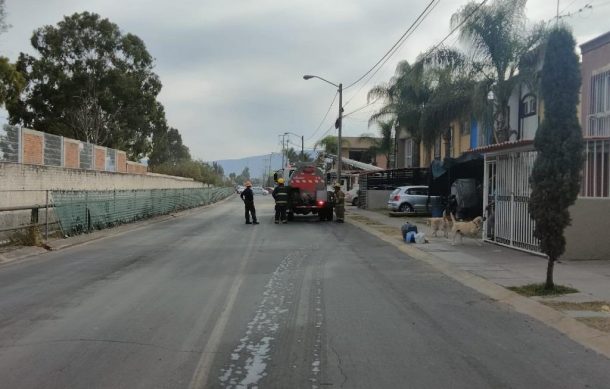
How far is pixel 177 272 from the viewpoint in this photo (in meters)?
11.3

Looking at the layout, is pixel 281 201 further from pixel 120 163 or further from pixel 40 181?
pixel 120 163

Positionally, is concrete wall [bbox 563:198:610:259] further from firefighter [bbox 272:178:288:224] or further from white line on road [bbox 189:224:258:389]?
firefighter [bbox 272:178:288:224]

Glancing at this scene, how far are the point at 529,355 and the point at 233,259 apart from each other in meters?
8.26

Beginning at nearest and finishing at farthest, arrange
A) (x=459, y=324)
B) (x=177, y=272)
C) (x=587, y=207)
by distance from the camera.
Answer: (x=459, y=324) < (x=177, y=272) < (x=587, y=207)

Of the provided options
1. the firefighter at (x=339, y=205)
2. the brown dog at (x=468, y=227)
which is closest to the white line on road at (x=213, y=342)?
the brown dog at (x=468, y=227)

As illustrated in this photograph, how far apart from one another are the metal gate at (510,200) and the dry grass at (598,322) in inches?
249

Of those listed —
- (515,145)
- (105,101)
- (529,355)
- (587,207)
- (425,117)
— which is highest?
(105,101)

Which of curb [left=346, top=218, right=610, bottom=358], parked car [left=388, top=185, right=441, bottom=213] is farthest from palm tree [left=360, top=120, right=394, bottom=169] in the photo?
curb [left=346, top=218, right=610, bottom=358]

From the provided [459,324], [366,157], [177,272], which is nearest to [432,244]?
[177,272]

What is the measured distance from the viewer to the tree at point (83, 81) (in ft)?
137

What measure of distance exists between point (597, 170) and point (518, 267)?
139 inches

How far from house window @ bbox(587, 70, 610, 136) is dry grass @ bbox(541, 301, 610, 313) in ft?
37.2

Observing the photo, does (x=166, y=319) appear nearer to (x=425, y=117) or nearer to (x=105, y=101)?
(x=425, y=117)

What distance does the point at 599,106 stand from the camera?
1897cm
